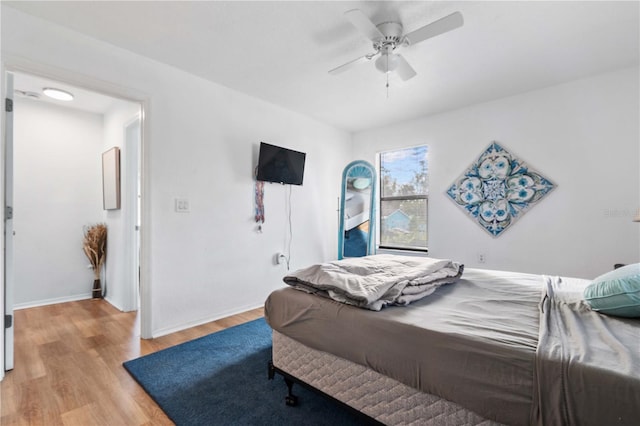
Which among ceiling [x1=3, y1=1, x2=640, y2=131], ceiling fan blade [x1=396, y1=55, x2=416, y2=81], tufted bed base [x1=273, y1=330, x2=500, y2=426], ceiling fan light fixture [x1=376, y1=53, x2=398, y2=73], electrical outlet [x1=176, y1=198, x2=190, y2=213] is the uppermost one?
ceiling [x1=3, y1=1, x2=640, y2=131]

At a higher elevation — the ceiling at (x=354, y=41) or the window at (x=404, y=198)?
the ceiling at (x=354, y=41)

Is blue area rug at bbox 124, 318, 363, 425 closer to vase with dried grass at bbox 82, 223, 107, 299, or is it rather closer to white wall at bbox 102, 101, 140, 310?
white wall at bbox 102, 101, 140, 310

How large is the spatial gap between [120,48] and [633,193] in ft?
14.8

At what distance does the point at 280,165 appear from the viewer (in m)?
3.34

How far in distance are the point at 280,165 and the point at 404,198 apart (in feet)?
6.21

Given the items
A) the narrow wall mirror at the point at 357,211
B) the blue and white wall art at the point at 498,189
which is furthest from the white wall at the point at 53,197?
the blue and white wall art at the point at 498,189

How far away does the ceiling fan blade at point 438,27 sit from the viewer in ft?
5.32

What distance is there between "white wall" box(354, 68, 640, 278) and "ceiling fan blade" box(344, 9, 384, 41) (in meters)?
2.11

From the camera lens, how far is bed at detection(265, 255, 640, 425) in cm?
81

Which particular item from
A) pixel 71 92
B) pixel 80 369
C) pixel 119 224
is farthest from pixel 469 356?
pixel 71 92

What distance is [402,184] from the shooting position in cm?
419

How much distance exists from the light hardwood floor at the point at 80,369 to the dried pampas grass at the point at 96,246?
2.06ft

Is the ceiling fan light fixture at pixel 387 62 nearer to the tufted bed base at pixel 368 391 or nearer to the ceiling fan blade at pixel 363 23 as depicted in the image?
the ceiling fan blade at pixel 363 23

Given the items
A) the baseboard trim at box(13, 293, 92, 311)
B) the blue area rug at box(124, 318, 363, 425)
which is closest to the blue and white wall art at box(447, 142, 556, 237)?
the blue area rug at box(124, 318, 363, 425)
